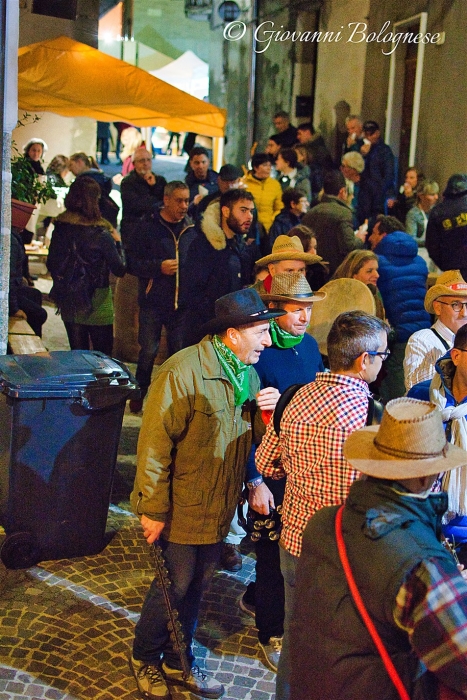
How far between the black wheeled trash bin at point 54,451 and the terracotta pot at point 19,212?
2.88 metres

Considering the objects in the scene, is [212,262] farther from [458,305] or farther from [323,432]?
[323,432]

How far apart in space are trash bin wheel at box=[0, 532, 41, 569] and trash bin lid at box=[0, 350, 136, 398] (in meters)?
0.86

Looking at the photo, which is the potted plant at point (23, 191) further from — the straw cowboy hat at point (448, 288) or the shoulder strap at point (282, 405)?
the shoulder strap at point (282, 405)

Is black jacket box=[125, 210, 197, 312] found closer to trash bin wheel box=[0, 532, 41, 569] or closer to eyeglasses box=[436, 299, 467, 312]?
trash bin wheel box=[0, 532, 41, 569]

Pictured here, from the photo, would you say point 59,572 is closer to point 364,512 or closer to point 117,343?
point 364,512

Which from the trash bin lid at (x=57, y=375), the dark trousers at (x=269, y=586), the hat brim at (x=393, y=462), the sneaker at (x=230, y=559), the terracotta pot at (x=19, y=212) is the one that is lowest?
the sneaker at (x=230, y=559)

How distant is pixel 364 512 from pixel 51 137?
16281 millimetres

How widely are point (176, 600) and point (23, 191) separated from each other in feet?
17.9

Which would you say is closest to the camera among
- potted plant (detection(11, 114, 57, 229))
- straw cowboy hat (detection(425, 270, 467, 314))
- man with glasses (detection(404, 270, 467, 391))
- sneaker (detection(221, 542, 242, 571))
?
man with glasses (detection(404, 270, 467, 391))

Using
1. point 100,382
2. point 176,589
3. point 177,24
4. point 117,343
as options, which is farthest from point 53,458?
point 177,24

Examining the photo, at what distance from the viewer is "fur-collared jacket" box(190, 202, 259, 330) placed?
22.9ft

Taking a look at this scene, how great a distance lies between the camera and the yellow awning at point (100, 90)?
37.9ft

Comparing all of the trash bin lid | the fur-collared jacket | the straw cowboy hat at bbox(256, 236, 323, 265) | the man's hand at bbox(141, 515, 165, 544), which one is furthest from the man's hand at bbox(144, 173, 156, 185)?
the man's hand at bbox(141, 515, 165, 544)

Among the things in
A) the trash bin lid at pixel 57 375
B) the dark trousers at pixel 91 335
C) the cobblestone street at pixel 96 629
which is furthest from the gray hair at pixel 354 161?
the cobblestone street at pixel 96 629
